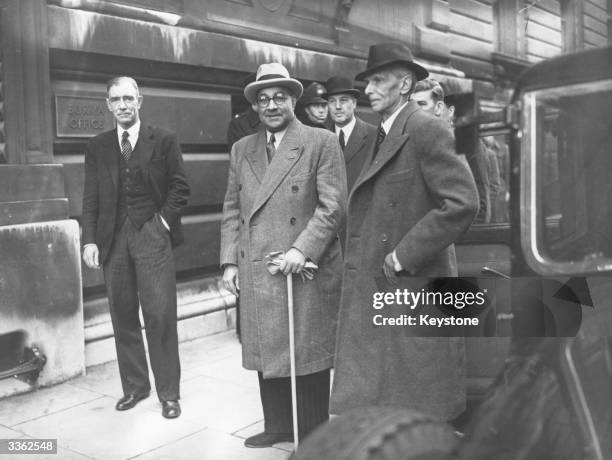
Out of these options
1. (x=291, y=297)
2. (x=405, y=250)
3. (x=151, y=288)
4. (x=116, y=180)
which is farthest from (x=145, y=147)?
(x=405, y=250)

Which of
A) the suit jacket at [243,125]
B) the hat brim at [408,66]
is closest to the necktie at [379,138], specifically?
the hat brim at [408,66]

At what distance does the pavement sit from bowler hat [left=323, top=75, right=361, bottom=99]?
1556 mm

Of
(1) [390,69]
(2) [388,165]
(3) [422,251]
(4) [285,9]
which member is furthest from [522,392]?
(4) [285,9]

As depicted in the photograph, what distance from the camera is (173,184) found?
12.2ft

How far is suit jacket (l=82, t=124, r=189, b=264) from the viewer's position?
3650mm

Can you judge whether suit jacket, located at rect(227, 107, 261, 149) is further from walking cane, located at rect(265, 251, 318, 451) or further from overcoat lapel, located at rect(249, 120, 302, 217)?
walking cane, located at rect(265, 251, 318, 451)

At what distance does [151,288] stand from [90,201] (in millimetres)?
498

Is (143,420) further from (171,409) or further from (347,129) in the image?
(347,129)

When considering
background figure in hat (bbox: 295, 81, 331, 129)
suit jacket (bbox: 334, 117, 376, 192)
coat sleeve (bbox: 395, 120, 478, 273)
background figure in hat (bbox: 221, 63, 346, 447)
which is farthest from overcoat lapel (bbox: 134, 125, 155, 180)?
coat sleeve (bbox: 395, 120, 478, 273)

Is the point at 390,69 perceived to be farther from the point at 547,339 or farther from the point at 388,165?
the point at 547,339

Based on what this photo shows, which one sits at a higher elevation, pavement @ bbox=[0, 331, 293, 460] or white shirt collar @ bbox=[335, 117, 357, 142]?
white shirt collar @ bbox=[335, 117, 357, 142]

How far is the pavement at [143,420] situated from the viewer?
3.18m

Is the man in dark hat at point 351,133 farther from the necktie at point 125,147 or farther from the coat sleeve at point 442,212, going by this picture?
the coat sleeve at point 442,212

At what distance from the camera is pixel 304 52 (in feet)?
11.7
